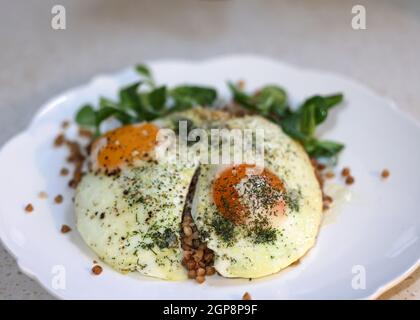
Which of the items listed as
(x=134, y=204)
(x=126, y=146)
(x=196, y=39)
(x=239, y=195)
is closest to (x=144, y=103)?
(x=126, y=146)

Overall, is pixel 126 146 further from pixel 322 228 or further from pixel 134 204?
pixel 322 228

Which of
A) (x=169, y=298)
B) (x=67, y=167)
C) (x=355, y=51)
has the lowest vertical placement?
(x=169, y=298)

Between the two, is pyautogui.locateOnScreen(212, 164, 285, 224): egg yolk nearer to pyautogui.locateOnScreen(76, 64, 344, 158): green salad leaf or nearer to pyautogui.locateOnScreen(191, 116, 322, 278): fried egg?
pyautogui.locateOnScreen(191, 116, 322, 278): fried egg

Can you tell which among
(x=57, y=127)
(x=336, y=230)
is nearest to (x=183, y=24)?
(x=57, y=127)

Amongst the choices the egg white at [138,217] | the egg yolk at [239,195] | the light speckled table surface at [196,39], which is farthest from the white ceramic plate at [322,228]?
the light speckled table surface at [196,39]

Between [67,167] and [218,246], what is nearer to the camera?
[218,246]

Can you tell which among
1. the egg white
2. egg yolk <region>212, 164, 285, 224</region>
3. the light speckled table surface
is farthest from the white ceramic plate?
the light speckled table surface

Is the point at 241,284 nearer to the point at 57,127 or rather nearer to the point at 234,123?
the point at 234,123
